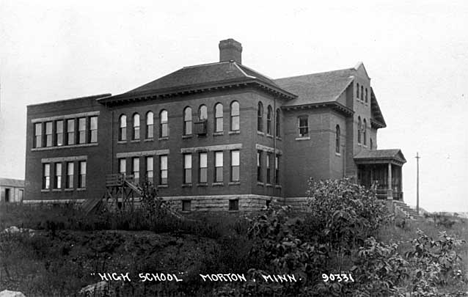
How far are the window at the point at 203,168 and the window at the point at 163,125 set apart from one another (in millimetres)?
2437

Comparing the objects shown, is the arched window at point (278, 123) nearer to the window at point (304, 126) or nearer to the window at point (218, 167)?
the window at point (304, 126)

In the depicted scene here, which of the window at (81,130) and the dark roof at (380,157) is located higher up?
the window at (81,130)

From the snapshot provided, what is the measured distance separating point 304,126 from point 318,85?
3.30 m

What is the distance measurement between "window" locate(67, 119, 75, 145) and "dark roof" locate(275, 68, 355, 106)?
13914mm

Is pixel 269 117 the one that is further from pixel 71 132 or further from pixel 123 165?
pixel 71 132

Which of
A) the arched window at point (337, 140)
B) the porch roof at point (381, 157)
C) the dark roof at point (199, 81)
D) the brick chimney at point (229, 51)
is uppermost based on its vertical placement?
the brick chimney at point (229, 51)

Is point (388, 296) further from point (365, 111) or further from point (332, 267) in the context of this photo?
point (365, 111)

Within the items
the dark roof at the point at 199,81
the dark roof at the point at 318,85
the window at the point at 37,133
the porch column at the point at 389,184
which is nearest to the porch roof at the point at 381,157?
the porch column at the point at 389,184

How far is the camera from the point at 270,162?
34.0 m

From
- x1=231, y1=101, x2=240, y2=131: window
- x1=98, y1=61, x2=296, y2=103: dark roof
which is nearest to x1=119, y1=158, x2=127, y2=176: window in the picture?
x1=98, y1=61, x2=296, y2=103: dark roof

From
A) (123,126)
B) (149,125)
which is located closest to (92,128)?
(123,126)

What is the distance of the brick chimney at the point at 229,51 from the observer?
3691 cm

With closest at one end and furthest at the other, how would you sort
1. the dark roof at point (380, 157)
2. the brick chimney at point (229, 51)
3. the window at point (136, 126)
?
the window at point (136, 126) → the dark roof at point (380, 157) → the brick chimney at point (229, 51)

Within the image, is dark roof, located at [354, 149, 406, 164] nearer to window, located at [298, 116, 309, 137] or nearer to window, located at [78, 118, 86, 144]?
window, located at [298, 116, 309, 137]
